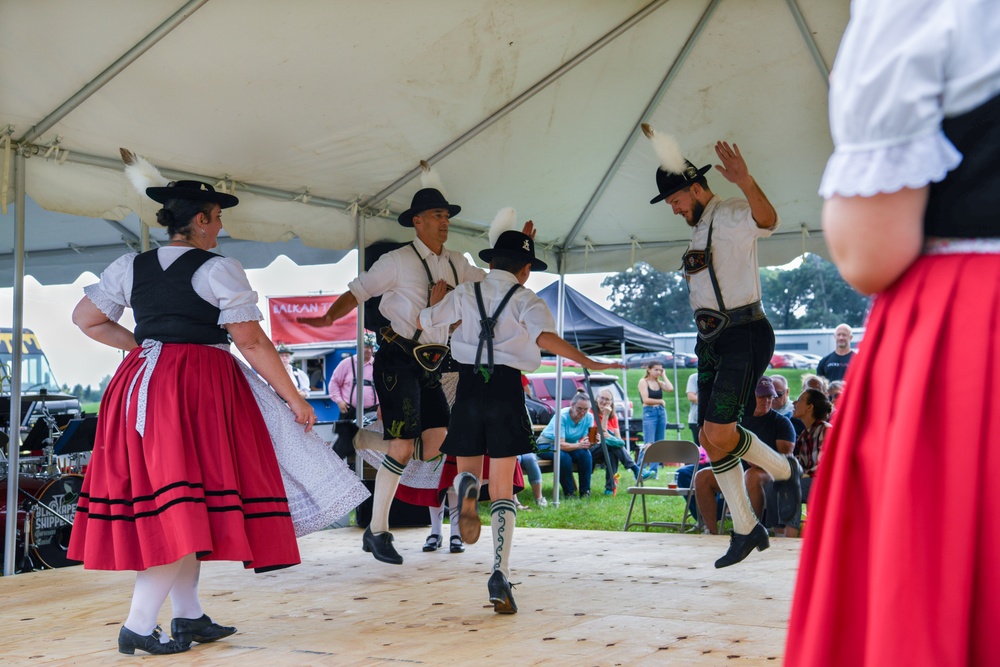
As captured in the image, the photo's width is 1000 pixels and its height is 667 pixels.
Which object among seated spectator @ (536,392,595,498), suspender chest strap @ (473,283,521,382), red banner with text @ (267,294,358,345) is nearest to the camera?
A: suspender chest strap @ (473,283,521,382)

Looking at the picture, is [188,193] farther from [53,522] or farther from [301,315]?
[301,315]

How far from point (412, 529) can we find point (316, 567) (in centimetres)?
166

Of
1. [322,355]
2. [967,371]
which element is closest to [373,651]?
[967,371]

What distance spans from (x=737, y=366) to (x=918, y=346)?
3.26 m

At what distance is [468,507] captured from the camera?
156 inches

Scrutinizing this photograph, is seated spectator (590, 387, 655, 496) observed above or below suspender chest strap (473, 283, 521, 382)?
below

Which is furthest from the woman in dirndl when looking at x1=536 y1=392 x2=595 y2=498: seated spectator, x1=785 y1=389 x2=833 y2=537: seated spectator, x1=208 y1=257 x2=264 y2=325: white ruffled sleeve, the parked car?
the parked car

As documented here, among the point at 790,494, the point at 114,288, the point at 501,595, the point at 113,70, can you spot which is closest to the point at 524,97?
the point at 113,70

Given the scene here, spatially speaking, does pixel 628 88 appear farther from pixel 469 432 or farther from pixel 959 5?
pixel 959 5

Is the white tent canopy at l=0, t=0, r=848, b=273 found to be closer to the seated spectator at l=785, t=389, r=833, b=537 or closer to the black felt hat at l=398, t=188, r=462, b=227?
the black felt hat at l=398, t=188, r=462, b=227

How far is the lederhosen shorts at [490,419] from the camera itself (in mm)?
3965

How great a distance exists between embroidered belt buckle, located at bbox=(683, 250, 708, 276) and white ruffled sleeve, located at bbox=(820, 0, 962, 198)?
3358mm

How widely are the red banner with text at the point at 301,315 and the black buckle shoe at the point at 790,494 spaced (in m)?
8.21

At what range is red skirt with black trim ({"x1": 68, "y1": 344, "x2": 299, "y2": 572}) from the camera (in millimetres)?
2969
